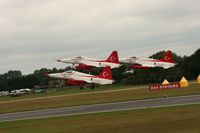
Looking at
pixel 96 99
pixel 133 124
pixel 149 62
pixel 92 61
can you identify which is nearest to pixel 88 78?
pixel 92 61

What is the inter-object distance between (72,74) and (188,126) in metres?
85.7

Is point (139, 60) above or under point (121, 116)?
above

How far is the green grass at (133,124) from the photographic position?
24.5m

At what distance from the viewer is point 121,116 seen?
3238 cm

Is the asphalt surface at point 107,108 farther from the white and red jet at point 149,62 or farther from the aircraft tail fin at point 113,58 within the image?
the aircraft tail fin at point 113,58

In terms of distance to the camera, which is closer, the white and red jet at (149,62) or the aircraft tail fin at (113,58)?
the white and red jet at (149,62)

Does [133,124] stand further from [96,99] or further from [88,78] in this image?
[88,78]

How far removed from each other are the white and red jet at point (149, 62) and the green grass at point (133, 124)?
93.5m

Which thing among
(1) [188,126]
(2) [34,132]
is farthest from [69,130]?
(1) [188,126]

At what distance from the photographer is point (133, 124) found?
89.5 feet

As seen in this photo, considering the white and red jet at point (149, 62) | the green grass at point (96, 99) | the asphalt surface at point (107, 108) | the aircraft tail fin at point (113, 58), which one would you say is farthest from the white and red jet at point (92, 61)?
the asphalt surface at point (107, 108)

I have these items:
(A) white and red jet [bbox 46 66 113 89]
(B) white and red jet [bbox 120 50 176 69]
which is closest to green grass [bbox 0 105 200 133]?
(A) white and red jet [bbox 46 66 113 89]

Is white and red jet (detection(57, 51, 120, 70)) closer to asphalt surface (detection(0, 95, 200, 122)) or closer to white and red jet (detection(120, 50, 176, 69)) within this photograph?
white and red jet (detection(120, 50, 176, 69))

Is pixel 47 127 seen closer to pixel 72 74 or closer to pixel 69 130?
pixel 69 130
